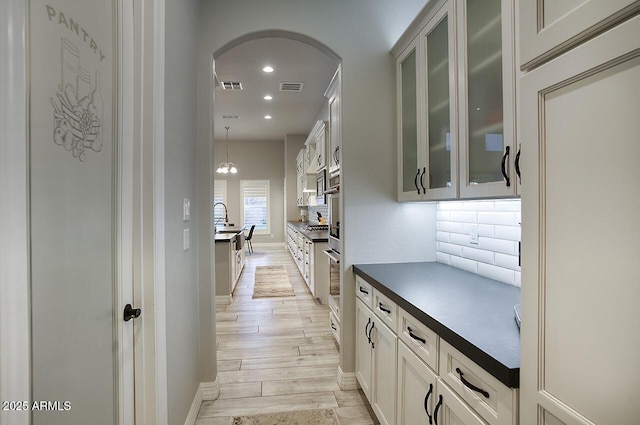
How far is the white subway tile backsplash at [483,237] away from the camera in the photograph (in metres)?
1.71

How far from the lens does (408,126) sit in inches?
92.4

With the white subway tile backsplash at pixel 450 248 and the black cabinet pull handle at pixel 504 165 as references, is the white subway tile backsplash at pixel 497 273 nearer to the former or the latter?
the white subway tile backsplash at pixel 450 248

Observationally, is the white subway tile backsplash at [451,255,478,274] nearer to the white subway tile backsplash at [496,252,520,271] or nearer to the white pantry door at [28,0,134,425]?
the white subway tile backsplash at [496,252,520,271]

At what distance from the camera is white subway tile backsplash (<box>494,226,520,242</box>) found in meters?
1.67

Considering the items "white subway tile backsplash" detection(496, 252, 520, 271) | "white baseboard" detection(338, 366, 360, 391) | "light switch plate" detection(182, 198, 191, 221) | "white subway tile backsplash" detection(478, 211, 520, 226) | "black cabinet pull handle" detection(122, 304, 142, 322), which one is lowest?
"white baseboard" detection(338, 366, 360, 391)

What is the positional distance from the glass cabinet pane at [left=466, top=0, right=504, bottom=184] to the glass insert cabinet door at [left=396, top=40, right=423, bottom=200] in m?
0.56

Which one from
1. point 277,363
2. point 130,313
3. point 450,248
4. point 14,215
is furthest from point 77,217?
point 277,363

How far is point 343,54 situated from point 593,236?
2239 mm

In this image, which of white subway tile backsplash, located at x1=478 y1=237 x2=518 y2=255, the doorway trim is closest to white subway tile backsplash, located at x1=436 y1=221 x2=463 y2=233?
white subway tile backsplash, located at x1=478 y1=237 x2=518 y2=255

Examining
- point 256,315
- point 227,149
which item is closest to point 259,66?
point 256,315

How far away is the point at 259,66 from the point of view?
4793 millimetres

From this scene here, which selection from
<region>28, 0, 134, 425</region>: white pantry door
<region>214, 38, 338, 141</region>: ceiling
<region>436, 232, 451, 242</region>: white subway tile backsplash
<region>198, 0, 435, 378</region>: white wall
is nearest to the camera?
<region>28, 0, 134, 425</region>: white pantry door

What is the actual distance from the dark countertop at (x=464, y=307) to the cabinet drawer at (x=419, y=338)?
43 mm

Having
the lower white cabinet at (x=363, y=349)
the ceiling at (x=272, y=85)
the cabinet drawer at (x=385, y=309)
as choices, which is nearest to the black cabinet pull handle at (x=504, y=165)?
the cabinet drawer at (x=385, y=309)
